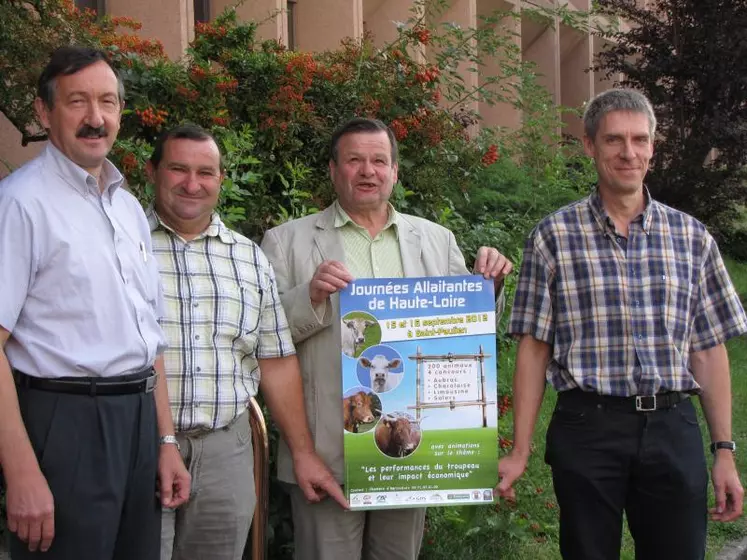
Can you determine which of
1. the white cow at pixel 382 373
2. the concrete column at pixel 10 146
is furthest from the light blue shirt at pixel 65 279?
the concrete column at pixel 10 146

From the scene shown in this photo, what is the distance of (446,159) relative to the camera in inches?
252

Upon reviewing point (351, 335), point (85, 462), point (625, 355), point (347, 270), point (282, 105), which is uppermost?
point (282, 105)

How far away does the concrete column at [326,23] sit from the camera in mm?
12508

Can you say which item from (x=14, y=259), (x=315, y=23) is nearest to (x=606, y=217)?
(x=14, y=259)

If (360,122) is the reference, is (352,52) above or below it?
above

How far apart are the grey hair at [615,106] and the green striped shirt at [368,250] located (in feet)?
2.81

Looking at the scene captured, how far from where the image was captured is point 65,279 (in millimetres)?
2877

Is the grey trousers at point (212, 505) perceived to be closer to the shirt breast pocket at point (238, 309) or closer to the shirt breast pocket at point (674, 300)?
the shirt breast pocket at point (238, 309)

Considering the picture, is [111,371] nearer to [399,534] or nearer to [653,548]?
[399,534]

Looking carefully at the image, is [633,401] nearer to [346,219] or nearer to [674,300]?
[674,300]

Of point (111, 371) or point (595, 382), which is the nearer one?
point (111, 371)

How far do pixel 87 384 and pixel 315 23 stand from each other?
10546 mm

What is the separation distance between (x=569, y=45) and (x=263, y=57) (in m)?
18.7

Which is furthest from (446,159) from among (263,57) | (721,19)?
(721,19)
